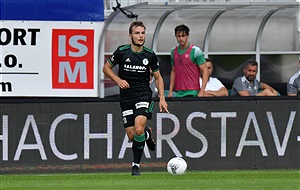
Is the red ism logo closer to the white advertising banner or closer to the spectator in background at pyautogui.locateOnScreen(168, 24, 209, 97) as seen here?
the white advertising banner

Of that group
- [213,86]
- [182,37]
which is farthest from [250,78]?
[182,37]

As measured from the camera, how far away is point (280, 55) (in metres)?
19.0

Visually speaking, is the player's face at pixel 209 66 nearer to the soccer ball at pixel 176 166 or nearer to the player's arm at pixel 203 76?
the player's arm at pixel 203 76

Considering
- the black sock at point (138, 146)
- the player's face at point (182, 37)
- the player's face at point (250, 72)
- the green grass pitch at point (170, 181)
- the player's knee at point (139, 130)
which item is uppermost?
the player's face at point (182, 37)

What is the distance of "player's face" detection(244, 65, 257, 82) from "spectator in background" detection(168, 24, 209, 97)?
39.7 inches

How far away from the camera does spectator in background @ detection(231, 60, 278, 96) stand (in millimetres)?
17219

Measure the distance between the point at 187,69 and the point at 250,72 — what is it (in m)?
1.26

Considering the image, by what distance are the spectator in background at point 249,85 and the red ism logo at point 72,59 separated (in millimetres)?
2547

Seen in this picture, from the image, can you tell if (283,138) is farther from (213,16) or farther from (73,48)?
(73,48)

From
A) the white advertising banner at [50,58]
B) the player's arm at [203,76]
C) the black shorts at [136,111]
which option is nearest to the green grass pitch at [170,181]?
the black shorts at [136,111]

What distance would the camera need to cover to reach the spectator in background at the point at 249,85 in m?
17.2

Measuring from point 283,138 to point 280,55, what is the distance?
9.26 ft

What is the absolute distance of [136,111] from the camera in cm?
1414

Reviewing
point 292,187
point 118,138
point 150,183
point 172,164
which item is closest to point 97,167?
point 118,138
